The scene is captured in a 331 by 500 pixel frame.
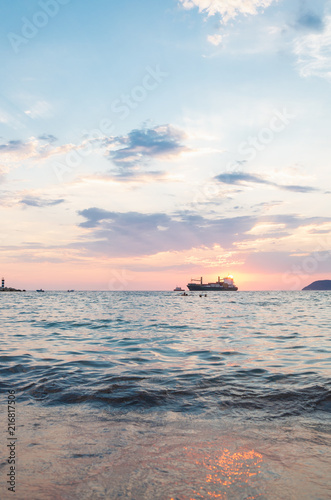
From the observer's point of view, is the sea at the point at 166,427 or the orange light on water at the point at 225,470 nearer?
the orange light on water at the point at 225,470

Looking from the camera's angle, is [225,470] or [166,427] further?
[166,427]

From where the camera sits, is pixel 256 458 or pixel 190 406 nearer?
pixel 256 458

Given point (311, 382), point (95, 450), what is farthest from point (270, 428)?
point (311, 382)

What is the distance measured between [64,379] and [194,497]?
6.54 meters

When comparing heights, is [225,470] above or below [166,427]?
above

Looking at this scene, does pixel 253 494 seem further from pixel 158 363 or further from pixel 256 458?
pixel 158 363

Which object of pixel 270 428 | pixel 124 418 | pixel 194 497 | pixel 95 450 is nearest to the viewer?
pixel 194 497

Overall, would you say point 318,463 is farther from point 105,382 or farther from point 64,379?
point 64,379

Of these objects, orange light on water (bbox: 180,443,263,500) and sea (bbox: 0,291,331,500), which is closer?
orange light on water (bbox: 180,443,263,500)

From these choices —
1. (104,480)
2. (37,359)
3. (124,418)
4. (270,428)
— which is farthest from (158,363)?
(104,480)

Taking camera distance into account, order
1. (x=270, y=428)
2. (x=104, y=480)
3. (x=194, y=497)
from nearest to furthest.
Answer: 1. (x=194, y=497)
2. (x=104, y=480)
3. (x=270, y=428)

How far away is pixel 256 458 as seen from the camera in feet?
15.6

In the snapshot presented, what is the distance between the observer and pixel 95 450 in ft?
16.3

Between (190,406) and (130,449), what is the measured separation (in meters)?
2.49
